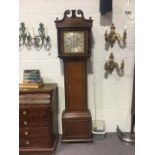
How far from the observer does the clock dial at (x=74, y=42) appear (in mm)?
2713

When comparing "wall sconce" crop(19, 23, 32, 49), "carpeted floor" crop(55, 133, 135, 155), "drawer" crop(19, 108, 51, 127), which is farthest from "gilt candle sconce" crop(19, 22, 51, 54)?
"carpeted floor" crop(55, 133, 135, 155)

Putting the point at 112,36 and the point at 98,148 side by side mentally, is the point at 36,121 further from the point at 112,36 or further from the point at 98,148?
the point at 112,36

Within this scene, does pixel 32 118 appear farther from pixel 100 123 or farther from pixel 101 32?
pixel 101 32

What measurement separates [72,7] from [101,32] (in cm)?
46

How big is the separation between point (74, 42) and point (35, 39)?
1.78 feet

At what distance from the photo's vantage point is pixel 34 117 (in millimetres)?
2512

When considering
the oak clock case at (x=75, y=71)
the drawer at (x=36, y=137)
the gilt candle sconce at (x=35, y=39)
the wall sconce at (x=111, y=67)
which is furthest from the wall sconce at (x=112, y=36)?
the drawer at (x=36, y=137)

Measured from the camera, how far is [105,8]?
112 inches

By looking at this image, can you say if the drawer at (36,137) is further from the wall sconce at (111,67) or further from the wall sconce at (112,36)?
the wall sconce at (112,36)

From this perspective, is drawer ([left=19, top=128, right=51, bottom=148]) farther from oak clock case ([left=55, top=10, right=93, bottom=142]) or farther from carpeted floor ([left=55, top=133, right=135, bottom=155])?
oak clock case ([left=55, top=10, right=93, bottom=142])

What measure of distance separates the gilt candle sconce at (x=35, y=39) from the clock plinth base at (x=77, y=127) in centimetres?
88

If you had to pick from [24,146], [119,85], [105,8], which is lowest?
→ [24,146]
